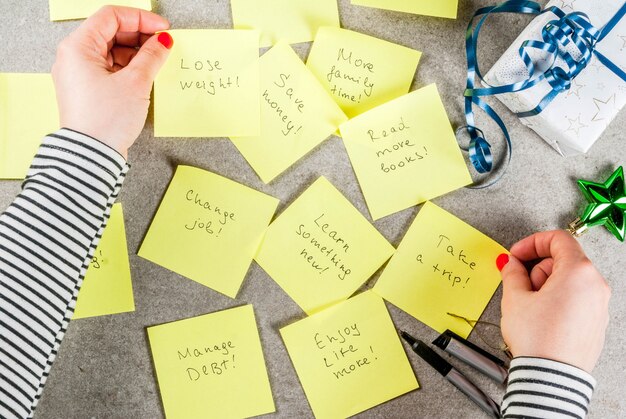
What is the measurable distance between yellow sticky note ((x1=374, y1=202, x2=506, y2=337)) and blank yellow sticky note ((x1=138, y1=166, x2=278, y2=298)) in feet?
0.56

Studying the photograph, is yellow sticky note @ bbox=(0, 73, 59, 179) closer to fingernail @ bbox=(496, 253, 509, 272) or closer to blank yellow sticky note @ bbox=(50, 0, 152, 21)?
blank yellow sticky note @ bbox=(50, 0, 152, 21)

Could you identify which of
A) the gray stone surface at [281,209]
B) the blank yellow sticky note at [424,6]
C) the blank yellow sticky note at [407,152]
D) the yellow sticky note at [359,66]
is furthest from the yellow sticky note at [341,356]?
the blank yellow sticky note at [424,6]

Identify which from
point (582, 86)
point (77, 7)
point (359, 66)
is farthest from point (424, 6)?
point (77, 7)

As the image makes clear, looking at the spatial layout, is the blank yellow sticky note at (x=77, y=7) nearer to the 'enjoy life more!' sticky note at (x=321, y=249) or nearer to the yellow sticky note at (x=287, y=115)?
the yellow sticky note at (x=287, y=115)

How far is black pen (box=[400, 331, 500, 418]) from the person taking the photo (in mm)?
702

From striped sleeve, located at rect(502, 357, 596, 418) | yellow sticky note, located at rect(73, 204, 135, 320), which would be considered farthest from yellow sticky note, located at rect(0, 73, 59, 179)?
striped sleeve, located at rect(502, 357, 596, 418)

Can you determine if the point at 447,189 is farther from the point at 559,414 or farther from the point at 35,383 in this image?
the point at 35,383

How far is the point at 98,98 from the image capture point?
0.64 m

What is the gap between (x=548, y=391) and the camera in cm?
61

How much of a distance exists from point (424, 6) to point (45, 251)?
1.69 feet

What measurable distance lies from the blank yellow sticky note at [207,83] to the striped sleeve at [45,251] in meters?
0.11

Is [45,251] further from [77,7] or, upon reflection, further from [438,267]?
[438,267]

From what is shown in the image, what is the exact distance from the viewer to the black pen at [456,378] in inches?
27.6

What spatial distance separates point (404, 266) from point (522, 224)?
155 mm
